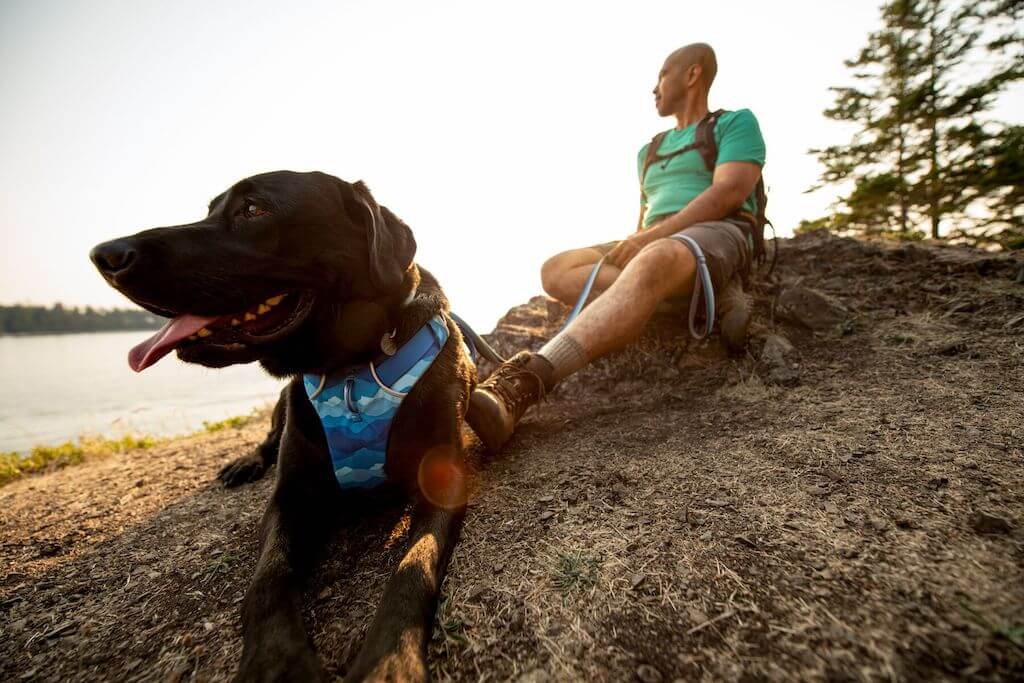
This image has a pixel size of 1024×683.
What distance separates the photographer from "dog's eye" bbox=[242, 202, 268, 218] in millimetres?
1862

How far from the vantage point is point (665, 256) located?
271 centimetres

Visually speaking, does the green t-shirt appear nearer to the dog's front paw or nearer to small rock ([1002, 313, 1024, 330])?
small rock ([1002, 313, 1024, 330])

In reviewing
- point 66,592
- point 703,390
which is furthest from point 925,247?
point 66,592

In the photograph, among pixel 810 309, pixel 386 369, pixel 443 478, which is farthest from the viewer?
pixel 810 309

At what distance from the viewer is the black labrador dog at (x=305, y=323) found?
1.50m

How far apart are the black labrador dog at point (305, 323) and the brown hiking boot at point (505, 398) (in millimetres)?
126

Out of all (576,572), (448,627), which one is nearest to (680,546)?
(576,572)

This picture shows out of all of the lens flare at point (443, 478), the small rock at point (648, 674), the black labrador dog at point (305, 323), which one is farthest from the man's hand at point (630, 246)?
the small rock at point (648, 674)

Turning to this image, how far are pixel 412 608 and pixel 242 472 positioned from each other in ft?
6.92

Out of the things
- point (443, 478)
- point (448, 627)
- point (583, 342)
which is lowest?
point (448, 627)

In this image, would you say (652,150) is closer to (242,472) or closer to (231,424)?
(242,472)

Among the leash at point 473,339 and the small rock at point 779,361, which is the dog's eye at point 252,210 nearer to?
the leash at point 473,339

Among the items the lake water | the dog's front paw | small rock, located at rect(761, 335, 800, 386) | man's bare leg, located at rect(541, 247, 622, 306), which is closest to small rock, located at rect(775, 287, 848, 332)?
small rock, located at rect(761, 335, 800, 386)

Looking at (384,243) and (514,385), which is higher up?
(384,243)
